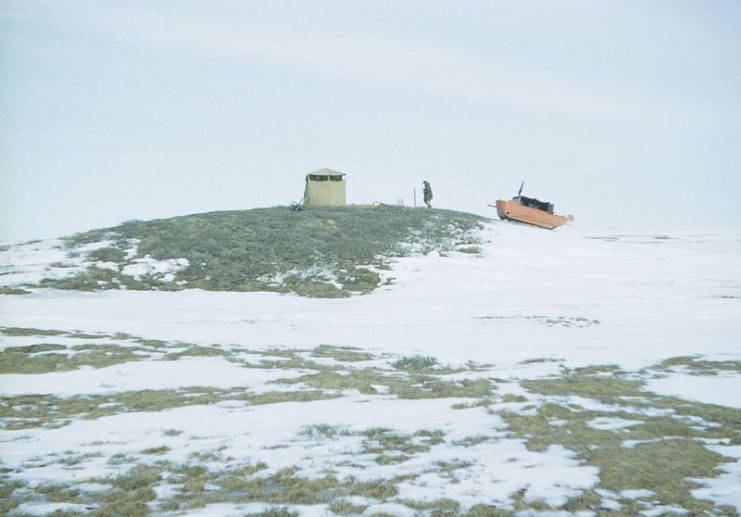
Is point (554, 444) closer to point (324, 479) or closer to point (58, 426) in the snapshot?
point (324, 479)

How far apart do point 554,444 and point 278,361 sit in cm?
786

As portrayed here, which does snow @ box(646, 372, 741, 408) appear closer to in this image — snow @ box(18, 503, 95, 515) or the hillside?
snow @ box(18, 503, 95, 515)

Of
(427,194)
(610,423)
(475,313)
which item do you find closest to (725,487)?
(610,423)

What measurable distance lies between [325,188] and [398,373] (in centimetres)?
3250

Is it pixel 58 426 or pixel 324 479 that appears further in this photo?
pixel 58 426

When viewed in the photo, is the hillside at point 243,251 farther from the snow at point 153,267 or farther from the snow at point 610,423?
the snow at point 610,423

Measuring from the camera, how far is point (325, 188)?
44531 millimetres

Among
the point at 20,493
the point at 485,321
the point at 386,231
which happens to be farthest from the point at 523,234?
the point at 20,493

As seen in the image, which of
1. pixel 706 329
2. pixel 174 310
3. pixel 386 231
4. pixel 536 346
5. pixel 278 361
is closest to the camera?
pixel 278 361

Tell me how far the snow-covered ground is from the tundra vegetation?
57 millimetres

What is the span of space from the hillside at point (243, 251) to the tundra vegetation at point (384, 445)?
44.6ft

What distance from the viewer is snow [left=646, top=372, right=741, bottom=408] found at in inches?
427

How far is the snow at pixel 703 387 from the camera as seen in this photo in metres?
10.9

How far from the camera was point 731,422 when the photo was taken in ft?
31.1
